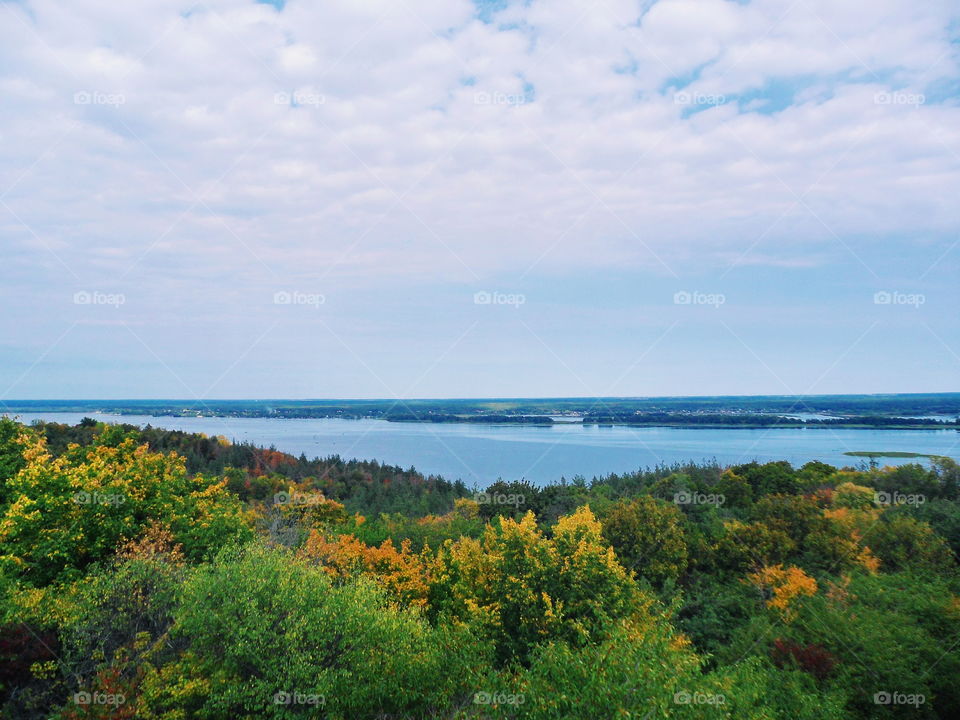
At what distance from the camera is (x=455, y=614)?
20.0 meters

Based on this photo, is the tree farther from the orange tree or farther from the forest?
the orange tree

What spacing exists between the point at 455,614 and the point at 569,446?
121201 millimetres

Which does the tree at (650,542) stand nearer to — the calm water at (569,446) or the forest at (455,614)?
the forest at (455,614)

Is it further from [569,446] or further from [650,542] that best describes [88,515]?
[569,446]

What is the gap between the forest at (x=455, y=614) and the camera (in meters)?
12.2

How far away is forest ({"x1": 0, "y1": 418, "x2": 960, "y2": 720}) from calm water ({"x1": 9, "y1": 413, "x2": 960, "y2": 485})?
61.8 meters

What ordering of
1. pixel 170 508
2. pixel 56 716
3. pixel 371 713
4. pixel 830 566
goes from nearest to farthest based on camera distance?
1. pixel 56 716
2. pixel 371 713
3. pixel 170 508
4. pixel 830 566

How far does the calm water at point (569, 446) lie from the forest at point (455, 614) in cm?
6181

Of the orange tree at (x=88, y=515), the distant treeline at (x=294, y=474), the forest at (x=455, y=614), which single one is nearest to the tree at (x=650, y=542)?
the forest at (x=455, y=614)

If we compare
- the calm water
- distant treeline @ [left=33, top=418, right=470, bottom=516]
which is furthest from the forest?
the calm water

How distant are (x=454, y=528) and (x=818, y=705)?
26.5m

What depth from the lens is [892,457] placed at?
87.1 meters

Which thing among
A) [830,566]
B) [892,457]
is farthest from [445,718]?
[892,457]

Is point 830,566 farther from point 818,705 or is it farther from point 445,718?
point 445,718
